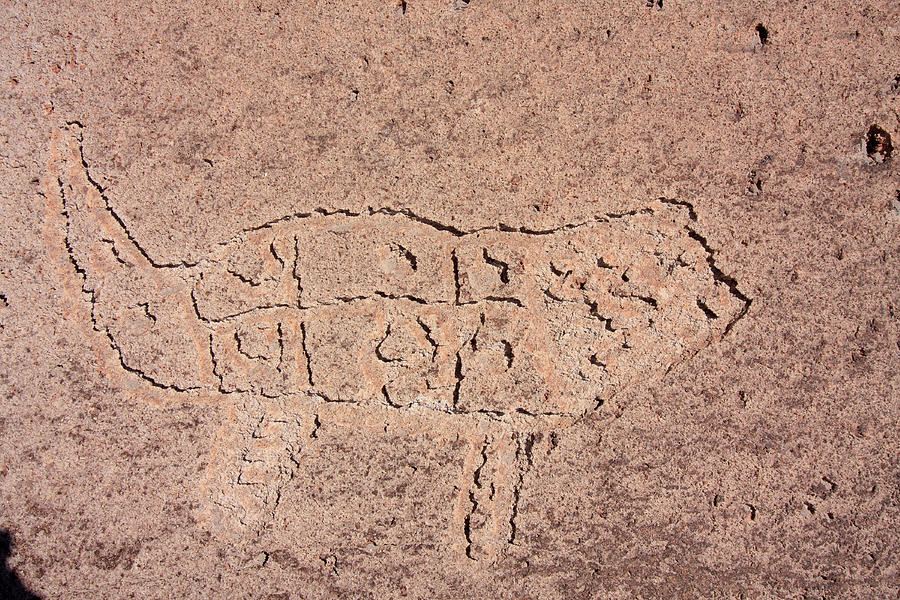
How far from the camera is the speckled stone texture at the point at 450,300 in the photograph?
1.34 m

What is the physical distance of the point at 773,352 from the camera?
4.37ft

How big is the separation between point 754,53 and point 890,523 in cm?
112

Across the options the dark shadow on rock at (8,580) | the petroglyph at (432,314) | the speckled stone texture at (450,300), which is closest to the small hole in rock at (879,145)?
the speckled stone texture at (450,300)

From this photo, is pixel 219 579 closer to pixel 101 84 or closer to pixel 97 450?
pixel 97 450

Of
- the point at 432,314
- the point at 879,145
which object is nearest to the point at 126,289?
the point at 432,314

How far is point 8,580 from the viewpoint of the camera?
1451mm

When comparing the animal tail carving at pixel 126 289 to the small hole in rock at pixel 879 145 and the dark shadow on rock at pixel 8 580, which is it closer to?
the dark shadow on rock at pixel 8 580

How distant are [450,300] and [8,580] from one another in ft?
4.26

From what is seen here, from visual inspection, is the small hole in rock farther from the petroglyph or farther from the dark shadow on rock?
the dark shadow on rock

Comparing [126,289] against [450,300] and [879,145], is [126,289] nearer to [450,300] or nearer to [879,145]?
[450,300]

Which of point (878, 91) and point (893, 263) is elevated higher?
point (878, 91)

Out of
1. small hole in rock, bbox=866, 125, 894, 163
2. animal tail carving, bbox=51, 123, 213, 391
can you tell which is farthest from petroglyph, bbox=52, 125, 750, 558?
small hole in rock, bbox=866, 125, 894, 163

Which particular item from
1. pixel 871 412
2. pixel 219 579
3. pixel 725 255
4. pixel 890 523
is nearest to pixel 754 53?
pixel 725 255

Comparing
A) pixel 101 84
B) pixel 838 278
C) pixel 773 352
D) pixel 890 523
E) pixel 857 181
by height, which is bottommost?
pixel 890 523
